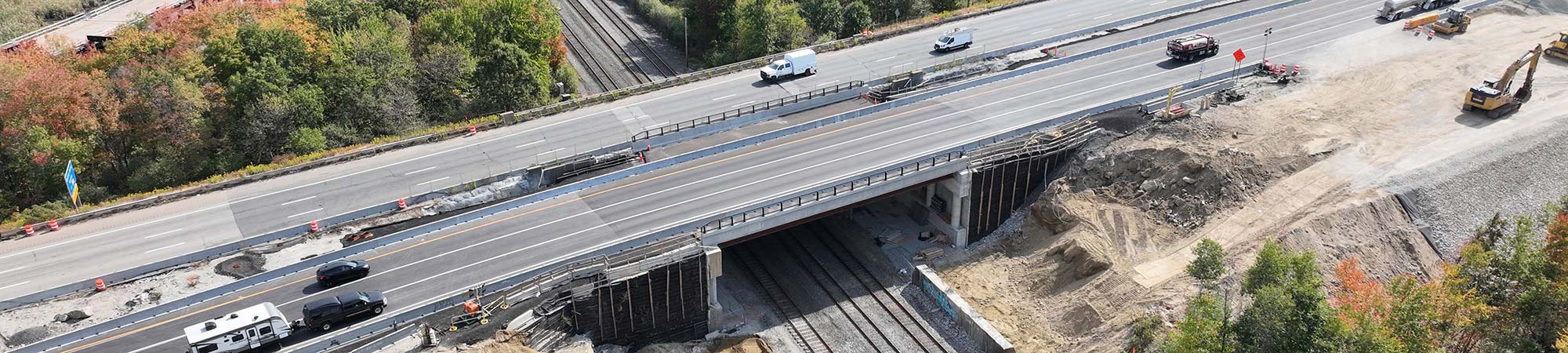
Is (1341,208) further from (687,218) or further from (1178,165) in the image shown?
(687,218)

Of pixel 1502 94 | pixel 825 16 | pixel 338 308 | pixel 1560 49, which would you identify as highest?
pixel 1560 49

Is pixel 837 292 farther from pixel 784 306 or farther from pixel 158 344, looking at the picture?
pixel 158 344

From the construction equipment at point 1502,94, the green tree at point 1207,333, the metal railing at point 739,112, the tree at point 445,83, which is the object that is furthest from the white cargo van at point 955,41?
the green tree at point 1207,333

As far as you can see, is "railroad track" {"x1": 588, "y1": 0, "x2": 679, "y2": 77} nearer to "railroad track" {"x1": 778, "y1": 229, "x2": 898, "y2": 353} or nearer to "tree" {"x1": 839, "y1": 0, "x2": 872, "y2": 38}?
"tree" {"x1": 839, "y1": 0, "x2": 872, "y2": 38}

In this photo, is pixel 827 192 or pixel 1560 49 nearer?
pixel 827 192

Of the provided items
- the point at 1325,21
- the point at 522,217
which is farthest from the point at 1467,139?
the point at 522,217

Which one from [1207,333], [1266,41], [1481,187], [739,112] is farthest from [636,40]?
[1481,187]
